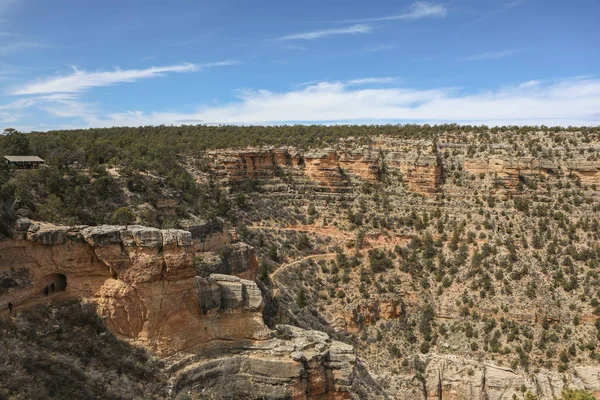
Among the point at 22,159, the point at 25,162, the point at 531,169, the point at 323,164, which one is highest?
the point at 22,159

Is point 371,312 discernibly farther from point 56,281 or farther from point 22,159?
point 22,159

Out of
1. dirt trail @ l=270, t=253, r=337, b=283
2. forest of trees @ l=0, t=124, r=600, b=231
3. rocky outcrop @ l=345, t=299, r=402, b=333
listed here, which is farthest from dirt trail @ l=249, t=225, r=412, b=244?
rocky outcrop @ l=345, t=299, r=402, b=333

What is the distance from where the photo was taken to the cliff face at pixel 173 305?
19.9m

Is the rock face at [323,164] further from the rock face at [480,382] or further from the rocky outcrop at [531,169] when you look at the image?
the rock face at [480,382]

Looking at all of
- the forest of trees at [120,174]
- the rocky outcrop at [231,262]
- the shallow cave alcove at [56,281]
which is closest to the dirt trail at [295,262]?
the forest of trees at [120,174]

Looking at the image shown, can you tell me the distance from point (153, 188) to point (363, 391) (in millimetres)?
26136

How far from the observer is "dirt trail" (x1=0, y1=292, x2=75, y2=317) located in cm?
1808

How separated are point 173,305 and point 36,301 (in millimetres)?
5686

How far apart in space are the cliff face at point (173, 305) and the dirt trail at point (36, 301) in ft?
0.19

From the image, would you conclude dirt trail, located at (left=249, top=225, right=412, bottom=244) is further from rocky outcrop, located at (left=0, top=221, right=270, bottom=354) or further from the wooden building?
rocky outcrop, located at (left=0, top=221, right=270, bottom=354)

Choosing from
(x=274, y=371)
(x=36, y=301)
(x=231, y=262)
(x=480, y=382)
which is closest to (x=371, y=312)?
(x=480, y=382)

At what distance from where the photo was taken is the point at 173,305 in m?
21.3

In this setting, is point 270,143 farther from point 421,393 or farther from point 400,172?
point 421,393

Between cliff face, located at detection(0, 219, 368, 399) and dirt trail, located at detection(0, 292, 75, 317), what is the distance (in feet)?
0.19
